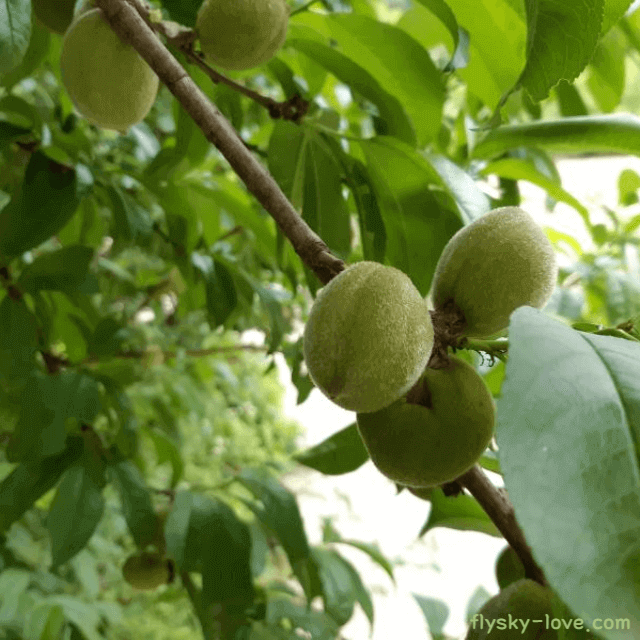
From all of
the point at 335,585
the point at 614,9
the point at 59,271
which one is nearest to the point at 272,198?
the point at 614,9

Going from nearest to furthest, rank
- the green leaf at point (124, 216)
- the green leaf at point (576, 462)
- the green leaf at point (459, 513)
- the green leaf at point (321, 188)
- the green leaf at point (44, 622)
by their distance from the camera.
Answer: the green leaf at point (576, 462) → the green leaf at point (459, 513) → the green leaf at point (321, 188) → the green leaf at point (124, 216) → the green leaf at point (44, 622)

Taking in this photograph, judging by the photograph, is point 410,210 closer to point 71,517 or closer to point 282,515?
point 282,515

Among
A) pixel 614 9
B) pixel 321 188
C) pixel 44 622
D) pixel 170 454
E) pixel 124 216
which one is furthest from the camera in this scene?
pixel 170 454

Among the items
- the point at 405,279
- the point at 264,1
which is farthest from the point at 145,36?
the point at 405,279

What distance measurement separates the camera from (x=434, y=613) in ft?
3.77

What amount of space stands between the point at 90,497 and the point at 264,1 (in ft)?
2.12

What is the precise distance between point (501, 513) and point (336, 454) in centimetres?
24

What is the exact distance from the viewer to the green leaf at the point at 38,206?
2.60ft

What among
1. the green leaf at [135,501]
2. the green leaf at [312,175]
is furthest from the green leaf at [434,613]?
the green leaf at [312,175]

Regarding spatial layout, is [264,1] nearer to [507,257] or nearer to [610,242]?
[507,257]

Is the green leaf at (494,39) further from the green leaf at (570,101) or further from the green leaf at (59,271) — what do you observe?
the green leaf at (59,271)

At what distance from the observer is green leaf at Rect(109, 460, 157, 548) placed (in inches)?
38.7

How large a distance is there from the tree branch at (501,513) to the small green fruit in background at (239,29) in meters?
0.39

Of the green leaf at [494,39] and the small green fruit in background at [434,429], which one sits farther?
the green leaf at [494,39]
